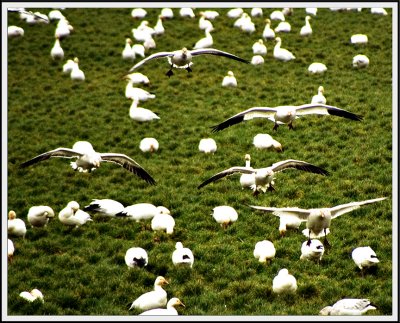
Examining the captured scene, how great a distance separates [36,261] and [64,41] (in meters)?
11.9

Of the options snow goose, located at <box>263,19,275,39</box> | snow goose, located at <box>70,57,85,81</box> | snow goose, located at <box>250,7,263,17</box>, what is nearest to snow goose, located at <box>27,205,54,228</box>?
snow goose, located at <box>70,57,85,81</box>

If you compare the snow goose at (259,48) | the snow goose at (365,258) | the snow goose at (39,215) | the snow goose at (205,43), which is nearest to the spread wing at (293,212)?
the snow goose at (365,258)

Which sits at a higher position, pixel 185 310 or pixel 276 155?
pixel 276 155

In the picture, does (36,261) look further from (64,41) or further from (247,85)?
(64,41)

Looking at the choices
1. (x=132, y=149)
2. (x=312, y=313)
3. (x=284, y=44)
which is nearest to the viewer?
(x=312, y=313)

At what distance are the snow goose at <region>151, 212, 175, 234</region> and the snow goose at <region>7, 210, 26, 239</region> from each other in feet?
6.82

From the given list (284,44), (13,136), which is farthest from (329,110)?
(284,44)

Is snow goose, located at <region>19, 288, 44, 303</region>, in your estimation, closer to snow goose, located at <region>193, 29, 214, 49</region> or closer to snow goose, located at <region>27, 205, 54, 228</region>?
snow goose, located at <region>27, 205, 54, 228</region>

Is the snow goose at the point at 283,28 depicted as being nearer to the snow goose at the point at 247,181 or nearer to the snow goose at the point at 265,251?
the snow goose at the point at 247,181

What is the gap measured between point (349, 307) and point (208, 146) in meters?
6.02

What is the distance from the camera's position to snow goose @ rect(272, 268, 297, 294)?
8.06 metres

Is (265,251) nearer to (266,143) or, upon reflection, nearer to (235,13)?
(266,143)

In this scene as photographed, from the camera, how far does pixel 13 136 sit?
47.6 feet

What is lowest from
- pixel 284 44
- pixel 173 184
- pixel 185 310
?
pixel 185 310
